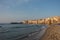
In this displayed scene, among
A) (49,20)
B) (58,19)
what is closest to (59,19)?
(58,19)

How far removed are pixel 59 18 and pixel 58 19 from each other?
2.95 metres

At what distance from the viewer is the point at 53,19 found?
168000 mm

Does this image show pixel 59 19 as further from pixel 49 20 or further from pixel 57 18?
pixel 49 20

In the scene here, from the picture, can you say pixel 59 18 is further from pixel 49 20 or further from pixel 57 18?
pixel 49 20

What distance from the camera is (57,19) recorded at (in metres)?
166

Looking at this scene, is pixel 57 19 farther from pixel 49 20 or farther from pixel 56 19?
pixel 49 20

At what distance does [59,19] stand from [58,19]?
1362 mm

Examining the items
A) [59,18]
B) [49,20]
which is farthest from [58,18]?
[49,20]

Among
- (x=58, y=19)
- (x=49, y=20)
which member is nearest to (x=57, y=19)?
(x=58, y=19)

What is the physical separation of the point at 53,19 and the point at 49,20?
784 cm

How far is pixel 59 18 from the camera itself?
16775 centimetres

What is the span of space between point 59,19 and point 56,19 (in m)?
4.01

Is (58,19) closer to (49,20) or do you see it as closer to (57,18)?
(57,18)

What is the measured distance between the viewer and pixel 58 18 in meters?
168
